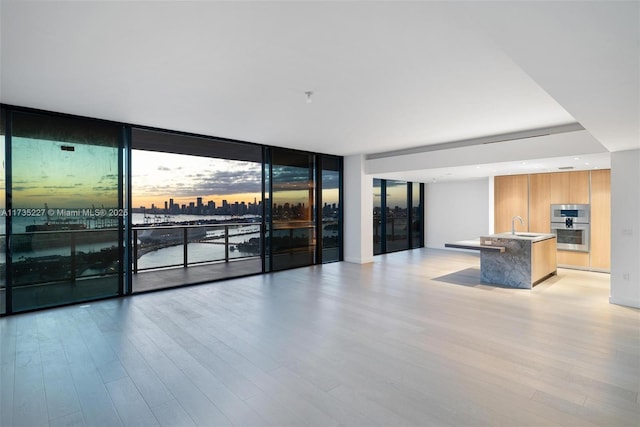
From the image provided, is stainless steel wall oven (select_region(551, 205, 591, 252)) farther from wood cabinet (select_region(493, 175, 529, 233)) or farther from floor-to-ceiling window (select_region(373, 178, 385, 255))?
floor-to-ceiling window (select_region(373, 178, 385, 255))

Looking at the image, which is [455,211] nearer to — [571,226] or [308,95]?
[571,226]

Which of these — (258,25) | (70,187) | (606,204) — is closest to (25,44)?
(258,25)

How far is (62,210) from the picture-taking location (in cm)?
476

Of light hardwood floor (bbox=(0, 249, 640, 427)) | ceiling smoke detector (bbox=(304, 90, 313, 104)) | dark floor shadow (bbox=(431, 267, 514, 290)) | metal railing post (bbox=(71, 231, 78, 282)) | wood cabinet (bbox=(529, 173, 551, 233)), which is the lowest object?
light hardwood floor (bbox=(0, 249, 640, 427))

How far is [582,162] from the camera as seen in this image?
6016mm

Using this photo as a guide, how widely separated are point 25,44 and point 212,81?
4.88 feet

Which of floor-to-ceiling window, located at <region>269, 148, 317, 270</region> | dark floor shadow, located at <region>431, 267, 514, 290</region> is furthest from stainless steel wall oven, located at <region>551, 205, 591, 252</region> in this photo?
floor-to-ceiling window, located at <region>269, 148, 317, 270</region>

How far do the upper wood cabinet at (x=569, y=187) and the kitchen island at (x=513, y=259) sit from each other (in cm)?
172

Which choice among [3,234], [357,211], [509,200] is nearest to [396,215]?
[357,211]

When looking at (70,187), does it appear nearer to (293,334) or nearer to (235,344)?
(235,344)

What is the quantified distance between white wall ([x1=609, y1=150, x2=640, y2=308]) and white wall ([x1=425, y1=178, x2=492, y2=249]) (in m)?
4.97

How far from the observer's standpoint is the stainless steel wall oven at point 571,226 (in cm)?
718

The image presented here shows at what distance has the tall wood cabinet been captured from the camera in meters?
6.97

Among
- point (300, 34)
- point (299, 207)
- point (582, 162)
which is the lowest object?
point (299, 207)
